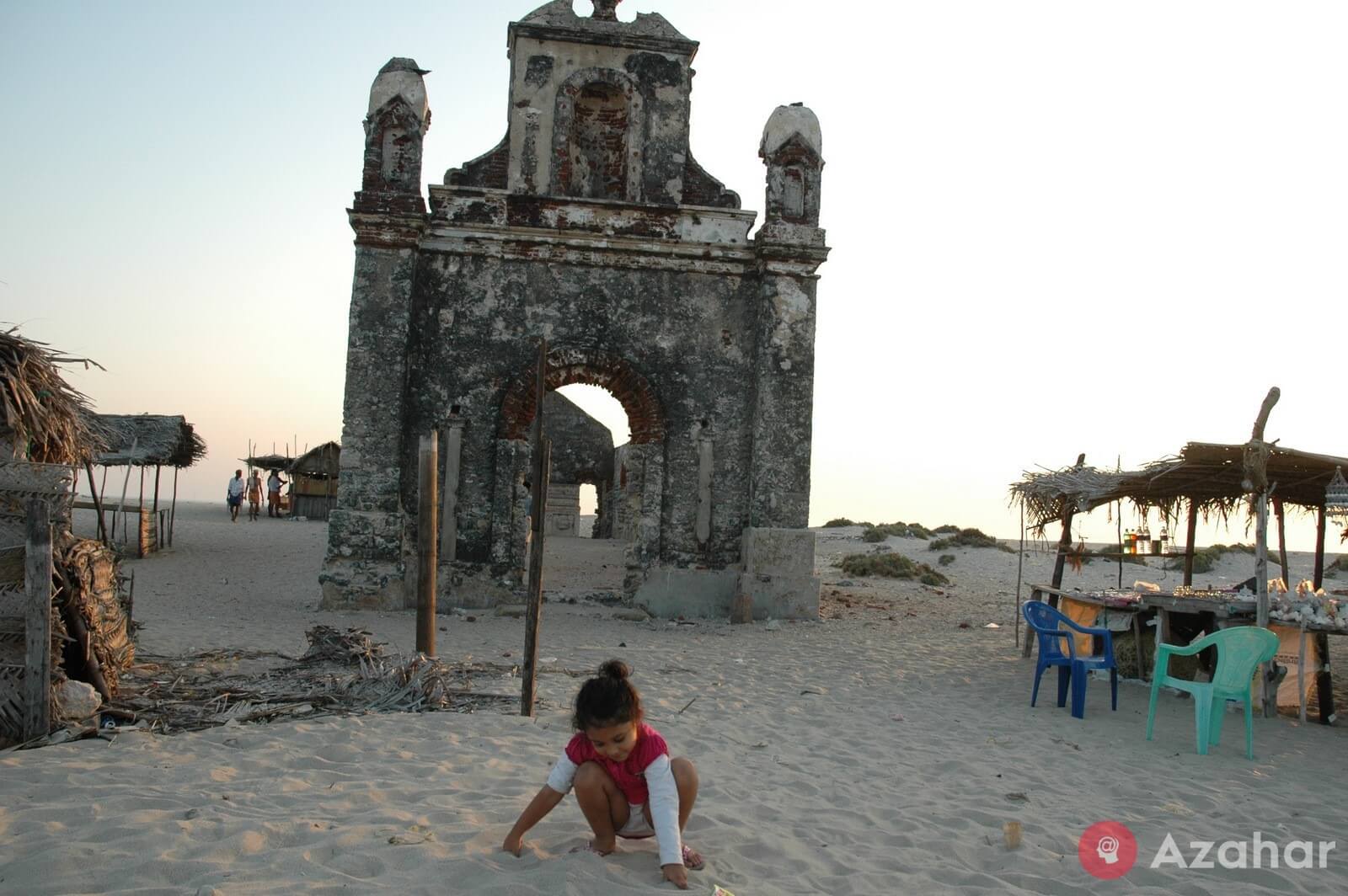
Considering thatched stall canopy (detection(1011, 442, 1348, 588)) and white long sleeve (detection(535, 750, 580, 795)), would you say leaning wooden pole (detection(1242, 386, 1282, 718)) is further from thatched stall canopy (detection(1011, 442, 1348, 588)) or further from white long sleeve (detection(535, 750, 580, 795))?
white long sleeve (detection(535, 750, 580, 795))

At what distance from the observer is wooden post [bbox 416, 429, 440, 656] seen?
8172mm

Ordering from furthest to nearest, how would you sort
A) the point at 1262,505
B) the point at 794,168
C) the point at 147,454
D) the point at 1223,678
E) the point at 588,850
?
the point at 147,454 < the point at 794,168 < the point at 1262,505 < the point at 1223,678 < the point at 588,850

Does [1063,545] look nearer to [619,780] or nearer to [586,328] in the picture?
[586,328]

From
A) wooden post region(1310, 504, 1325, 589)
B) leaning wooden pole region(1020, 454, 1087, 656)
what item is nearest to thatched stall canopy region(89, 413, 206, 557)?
leaning wooden pole region(1020, 454, 1087, 656)

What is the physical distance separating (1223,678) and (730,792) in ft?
13.9

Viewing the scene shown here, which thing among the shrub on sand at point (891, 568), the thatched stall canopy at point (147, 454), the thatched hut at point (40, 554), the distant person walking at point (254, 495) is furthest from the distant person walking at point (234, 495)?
the thatched hut at point (40, 554)

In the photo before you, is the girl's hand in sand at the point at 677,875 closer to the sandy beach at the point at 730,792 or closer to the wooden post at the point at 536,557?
the sandy beach at the point at 730,792

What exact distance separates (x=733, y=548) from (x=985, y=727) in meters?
6.47

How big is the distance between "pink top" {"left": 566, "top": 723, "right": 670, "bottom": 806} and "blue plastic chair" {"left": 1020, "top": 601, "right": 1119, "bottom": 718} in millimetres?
5165

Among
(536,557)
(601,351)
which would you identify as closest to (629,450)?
(601,351)

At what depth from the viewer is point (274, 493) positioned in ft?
107

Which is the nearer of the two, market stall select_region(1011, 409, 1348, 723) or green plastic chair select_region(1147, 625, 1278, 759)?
green plastic chair select_region(1147, 625, 1278, 759)

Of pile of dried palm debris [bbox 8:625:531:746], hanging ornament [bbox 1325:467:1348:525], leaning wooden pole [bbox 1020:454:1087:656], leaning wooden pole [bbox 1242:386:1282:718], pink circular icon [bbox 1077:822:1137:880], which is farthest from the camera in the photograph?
leaning wooden pole [bbox 1020:454:1087:656]

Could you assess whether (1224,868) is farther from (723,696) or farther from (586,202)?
(586,202)
